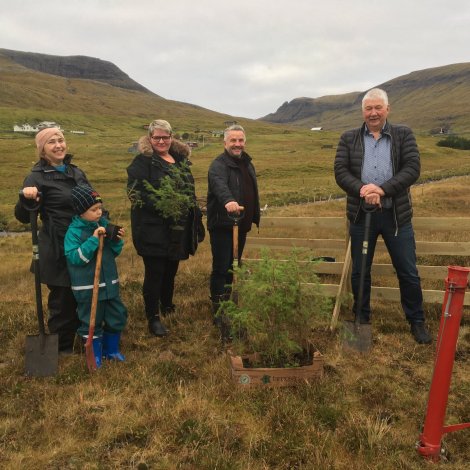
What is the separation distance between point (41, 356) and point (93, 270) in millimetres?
1063

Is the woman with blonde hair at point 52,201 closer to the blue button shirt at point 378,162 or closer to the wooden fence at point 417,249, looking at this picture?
the wooden fence at point 417,249

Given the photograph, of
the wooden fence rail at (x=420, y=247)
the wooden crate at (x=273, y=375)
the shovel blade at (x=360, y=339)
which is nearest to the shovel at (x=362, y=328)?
the shovel blade at (x=360, y=339)

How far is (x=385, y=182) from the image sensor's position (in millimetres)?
5234

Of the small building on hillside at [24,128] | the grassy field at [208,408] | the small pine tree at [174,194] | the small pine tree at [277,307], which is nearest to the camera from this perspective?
the grassy field at [208,408]

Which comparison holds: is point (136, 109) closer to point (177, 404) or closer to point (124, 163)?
point (124, 163)

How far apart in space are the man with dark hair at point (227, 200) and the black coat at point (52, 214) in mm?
1664

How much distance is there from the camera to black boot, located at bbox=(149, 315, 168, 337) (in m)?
5.85

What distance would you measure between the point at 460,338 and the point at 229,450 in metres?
3.43

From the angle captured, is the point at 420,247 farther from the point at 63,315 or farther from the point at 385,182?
the point at 63,315

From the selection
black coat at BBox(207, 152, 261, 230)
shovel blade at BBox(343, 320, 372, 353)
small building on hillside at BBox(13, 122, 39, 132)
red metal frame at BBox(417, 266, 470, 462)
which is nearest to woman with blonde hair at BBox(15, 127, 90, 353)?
black coat at BBox(207, 152, 261, 230)

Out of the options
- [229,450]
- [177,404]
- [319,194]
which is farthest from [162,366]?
[319,194]

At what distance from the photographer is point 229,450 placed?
350 centimetres

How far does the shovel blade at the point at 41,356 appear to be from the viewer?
4.84m

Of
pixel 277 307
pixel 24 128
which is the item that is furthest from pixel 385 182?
pixel 24 128
